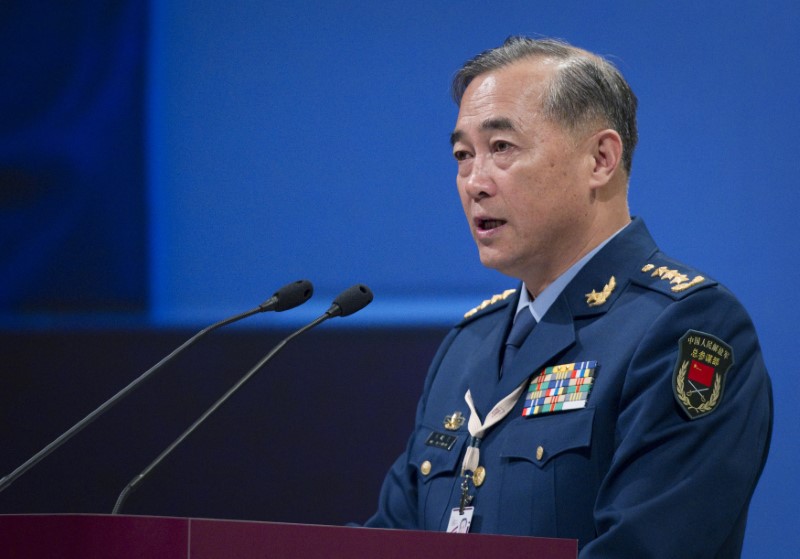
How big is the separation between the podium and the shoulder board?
2.37 ft

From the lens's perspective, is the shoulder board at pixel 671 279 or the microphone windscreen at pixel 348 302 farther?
the microphone windscreen at pixel 348 302

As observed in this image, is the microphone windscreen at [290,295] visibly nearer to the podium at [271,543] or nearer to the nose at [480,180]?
the nose at [480,180]

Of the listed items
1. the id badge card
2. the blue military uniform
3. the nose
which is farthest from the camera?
the nose

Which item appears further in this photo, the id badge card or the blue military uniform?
the id badge card

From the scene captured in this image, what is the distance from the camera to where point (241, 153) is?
3158 millimetres

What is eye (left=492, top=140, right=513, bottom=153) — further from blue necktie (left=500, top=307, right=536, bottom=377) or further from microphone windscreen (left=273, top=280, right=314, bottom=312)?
microphone windscreen (left=273, top=280, right=314, bottom=312)

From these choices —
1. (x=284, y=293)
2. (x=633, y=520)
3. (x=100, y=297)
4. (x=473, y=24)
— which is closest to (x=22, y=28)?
(x=100, y=297)

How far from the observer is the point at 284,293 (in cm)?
192

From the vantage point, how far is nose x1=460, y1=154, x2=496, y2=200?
2.03 meters

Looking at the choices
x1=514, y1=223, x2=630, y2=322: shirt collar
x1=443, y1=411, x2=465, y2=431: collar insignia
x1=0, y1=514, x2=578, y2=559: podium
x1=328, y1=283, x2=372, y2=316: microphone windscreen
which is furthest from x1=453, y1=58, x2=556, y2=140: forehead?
x1=0, y1=514, x2=578, y2=559: podium

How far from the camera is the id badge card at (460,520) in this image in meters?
1.89

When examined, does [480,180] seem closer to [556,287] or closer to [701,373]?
[556,287]

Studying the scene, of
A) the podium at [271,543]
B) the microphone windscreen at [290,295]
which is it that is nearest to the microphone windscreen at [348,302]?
the microphone windscreen at [290,295]

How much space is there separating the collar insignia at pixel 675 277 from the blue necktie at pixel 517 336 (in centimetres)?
24
